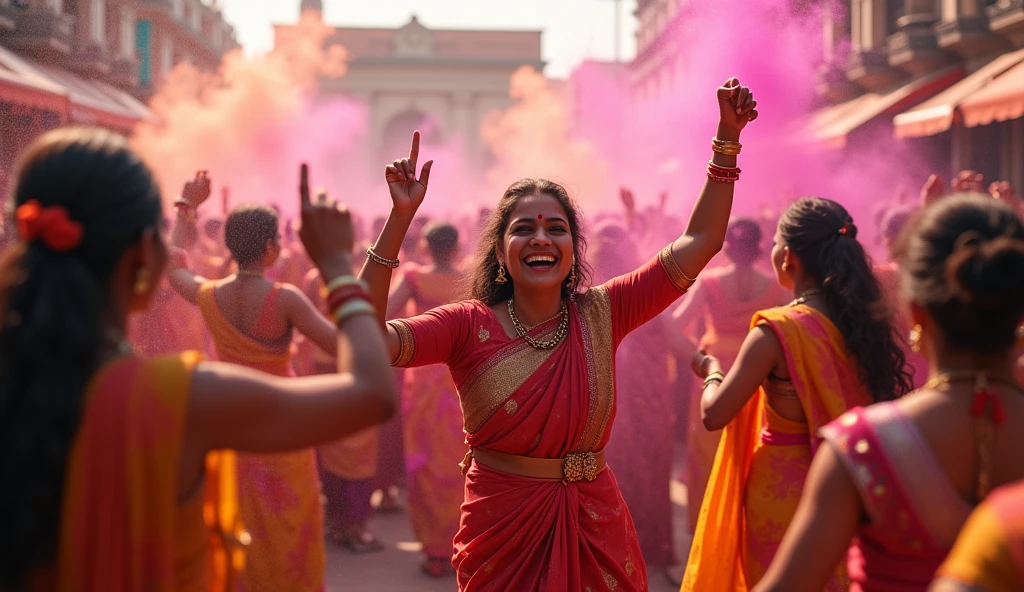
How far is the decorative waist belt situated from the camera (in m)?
3.02

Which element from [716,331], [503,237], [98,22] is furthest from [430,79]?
[503,237]

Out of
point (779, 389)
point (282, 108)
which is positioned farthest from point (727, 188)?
point (282, 108)

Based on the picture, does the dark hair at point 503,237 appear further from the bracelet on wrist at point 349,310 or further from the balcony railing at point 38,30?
the balcony railing at point 38,30

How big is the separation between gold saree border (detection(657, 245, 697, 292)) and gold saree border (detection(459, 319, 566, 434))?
429 millimetres

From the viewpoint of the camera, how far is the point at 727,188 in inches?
125

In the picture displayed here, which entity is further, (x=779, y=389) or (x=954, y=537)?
(x=779, y=389)

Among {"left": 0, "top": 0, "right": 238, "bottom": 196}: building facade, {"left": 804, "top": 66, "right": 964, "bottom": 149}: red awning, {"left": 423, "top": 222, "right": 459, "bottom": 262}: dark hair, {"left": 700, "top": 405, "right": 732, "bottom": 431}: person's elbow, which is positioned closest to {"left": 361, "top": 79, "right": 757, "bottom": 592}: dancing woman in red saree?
{"left": 700, "top": 405, "right": 732, "bottom": 431}: person's elbow

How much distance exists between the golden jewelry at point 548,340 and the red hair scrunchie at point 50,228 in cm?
168

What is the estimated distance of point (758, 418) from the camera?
3.49m

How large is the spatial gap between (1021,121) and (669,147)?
1206cm

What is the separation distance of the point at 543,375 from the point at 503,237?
1.73 ft

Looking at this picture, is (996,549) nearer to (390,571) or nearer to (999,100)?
(390,571)

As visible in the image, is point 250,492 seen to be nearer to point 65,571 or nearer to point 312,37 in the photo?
point 65,571

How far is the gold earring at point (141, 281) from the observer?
1.76 m
